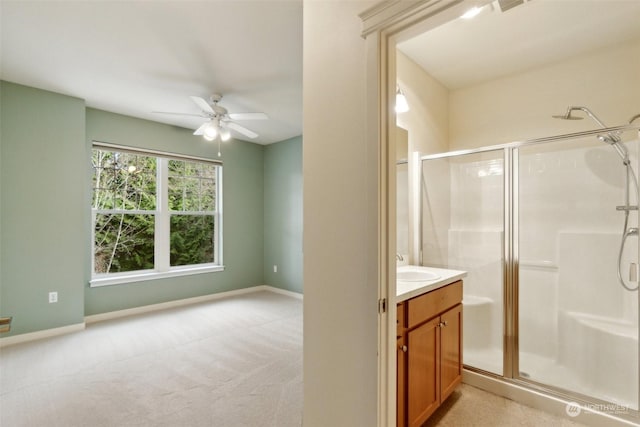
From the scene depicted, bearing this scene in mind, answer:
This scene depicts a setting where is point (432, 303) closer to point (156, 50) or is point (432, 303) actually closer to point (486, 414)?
point (486, 414)

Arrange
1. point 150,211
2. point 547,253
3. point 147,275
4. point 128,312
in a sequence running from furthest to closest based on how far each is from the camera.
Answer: point 150,211
point 147,275
point 128,312
point 547,253

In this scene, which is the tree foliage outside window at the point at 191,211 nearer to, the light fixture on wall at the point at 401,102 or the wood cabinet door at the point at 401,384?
the light fixture on wall at the point at 401,102

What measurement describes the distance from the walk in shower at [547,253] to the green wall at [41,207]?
150 inches

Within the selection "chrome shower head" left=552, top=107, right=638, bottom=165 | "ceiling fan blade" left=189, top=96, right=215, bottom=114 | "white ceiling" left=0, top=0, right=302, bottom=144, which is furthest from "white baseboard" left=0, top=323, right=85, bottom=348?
"chrome shower head" left=552, top=107, right=638, bottom=165

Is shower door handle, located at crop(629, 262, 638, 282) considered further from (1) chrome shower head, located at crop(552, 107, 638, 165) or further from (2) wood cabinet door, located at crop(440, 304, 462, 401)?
(2) wood cabinet door, located at crop(440, 304, 462, 401)

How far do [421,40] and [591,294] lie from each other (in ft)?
8.23

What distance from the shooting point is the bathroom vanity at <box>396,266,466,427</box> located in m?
1.61

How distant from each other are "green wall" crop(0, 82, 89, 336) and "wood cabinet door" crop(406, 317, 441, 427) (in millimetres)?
3751

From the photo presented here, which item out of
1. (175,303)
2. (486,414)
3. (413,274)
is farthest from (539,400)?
(175,303)

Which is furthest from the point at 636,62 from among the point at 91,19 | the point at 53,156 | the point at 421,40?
the point at 53,156

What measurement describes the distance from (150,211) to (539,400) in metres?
4.70

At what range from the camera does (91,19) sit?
217 cm

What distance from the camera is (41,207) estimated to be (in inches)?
130

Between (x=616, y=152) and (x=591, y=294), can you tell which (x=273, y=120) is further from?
(x=591, y=294)
